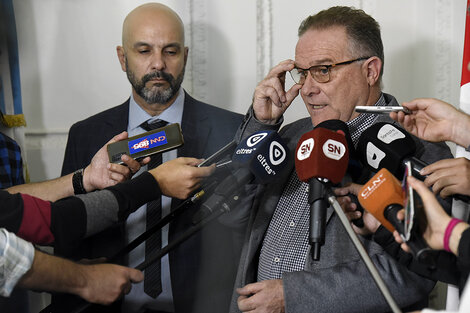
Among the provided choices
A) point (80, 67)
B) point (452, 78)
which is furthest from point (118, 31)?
point (452, 78)

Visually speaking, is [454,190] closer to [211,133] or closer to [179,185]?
[179,185]

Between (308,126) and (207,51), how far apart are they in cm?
83

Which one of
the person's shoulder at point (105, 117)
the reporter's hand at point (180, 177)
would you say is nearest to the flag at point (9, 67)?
the person's shoulder at point (105, 117)

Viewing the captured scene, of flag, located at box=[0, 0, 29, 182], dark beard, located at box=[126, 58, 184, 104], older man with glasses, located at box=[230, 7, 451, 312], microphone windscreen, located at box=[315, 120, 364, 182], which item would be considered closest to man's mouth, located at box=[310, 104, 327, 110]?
older man with glasses, located at box=[230, 7, 451, 312]

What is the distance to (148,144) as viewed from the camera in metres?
1.38

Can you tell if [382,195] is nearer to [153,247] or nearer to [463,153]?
[463,153]

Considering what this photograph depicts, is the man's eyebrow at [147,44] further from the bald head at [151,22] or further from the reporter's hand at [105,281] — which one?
the reporter's hand at [105,281]

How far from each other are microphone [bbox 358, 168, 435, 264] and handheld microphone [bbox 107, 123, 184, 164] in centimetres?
55

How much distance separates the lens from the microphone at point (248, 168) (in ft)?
4.18

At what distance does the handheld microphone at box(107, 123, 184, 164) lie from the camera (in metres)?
1.35

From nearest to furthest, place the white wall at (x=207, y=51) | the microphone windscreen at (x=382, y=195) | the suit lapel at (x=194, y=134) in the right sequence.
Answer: the microphone windscreen at (x=382, y=195) → the suit lapel at (x=194, y=134) → the white wall at (x=207, y=51)

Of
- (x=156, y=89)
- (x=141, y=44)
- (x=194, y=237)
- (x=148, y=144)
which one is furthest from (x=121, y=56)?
(x=148, y=144)

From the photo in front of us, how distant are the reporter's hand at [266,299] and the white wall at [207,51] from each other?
1.19 m

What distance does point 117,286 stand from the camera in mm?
1227
